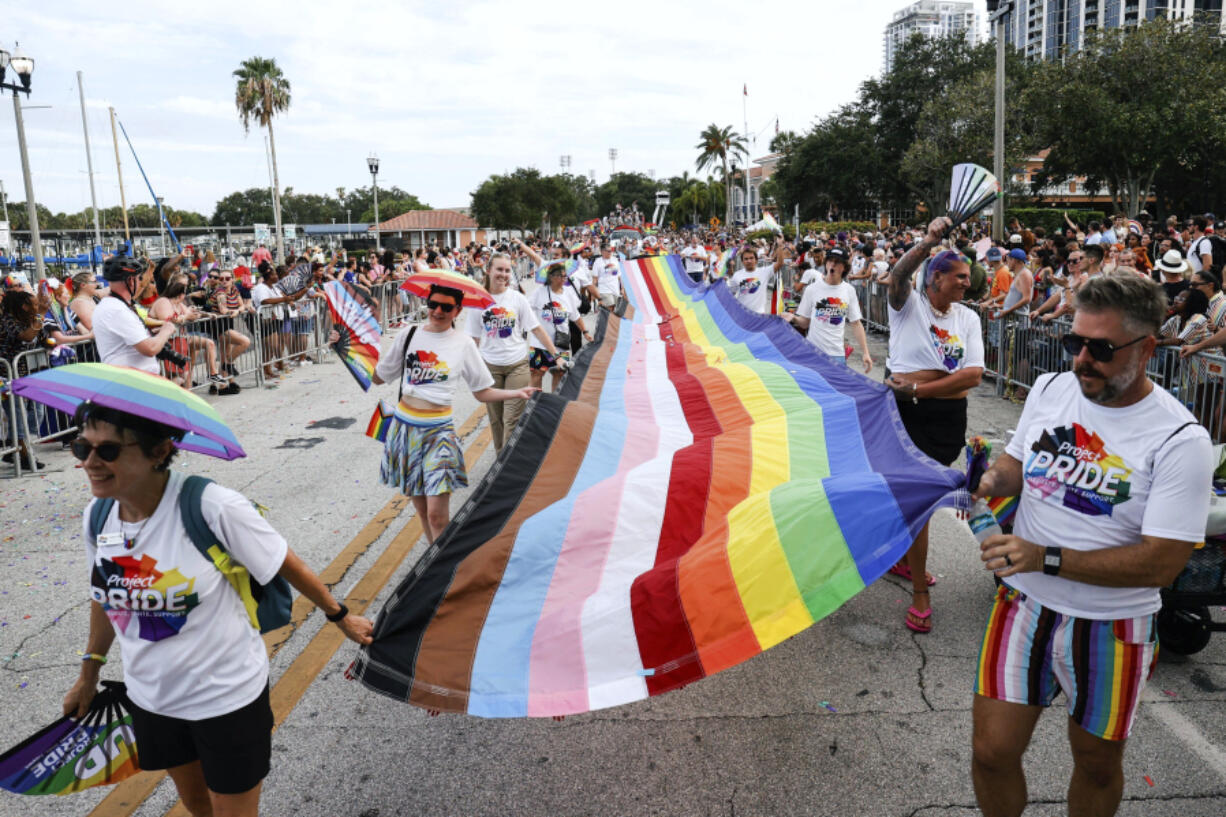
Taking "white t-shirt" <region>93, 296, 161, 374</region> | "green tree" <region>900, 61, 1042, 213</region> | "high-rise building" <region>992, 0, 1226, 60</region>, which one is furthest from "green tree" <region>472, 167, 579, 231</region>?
"high-rise building" <region>992, 0, 1226, 60</region>

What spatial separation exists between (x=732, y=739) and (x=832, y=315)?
19.1ft

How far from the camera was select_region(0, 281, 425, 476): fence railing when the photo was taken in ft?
30.4

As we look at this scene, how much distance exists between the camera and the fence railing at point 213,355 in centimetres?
927

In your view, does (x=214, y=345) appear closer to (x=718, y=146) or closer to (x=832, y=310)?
(x=832, y=310)

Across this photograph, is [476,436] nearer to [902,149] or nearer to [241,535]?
[241,535]

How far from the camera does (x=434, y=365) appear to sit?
588cm

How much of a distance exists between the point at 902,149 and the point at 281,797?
231 feet

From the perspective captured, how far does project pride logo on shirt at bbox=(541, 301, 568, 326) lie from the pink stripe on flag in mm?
5198

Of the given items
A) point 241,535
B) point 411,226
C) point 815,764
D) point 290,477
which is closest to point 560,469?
point 815,764

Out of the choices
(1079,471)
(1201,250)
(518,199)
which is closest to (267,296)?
(1201,250)

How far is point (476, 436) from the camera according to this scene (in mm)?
10258

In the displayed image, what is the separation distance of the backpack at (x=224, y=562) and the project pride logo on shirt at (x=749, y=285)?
11.5m

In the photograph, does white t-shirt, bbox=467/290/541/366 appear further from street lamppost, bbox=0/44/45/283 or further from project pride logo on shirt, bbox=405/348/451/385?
street lamppost, bbox=0/44/45/283

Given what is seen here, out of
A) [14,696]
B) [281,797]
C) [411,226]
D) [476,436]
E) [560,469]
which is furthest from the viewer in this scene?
[411,226]
